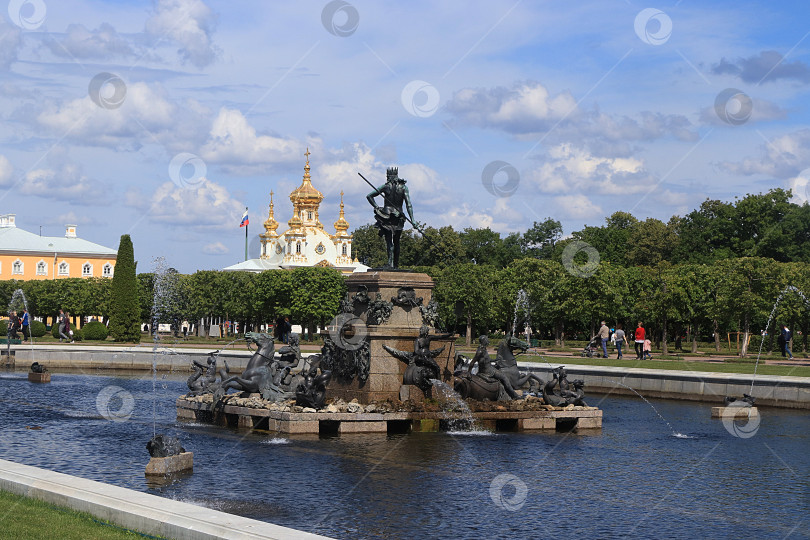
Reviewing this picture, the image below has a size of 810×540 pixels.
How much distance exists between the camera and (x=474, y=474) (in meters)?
15.4

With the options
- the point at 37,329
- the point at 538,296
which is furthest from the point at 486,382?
the point at 37,329

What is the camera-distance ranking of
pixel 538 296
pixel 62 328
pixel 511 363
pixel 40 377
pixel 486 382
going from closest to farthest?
pixel 486 382, pixel 511 363, pixel 40 377, pixel 62 328, pixel 538 296

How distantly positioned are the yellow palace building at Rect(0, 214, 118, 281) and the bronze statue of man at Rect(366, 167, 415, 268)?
115045 mm

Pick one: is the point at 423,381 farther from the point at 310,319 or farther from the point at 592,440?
the point at 310,319

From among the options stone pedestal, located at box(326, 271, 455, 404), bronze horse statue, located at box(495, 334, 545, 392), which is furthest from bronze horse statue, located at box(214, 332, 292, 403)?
bronze horse statue, located at box(495, 334, 545, 392)

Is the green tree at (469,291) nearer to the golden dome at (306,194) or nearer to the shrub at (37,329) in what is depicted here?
the shrub at (37,329)

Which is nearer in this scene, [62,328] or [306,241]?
[62,328]

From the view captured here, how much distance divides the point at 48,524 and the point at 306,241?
128289mm

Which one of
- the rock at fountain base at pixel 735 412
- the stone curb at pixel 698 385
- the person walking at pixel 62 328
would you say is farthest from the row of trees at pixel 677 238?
the rock at fountain base at pixel 735 412

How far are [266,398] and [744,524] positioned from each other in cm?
1135

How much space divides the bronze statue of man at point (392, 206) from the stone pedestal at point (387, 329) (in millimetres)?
1175

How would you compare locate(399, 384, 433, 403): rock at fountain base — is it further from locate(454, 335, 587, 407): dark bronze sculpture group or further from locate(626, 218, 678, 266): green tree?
locate(626, 218, 678, 266): green tree

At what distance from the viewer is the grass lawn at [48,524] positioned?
946 cm

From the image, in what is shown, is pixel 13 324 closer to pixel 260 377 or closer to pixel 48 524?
pixel 260 377
